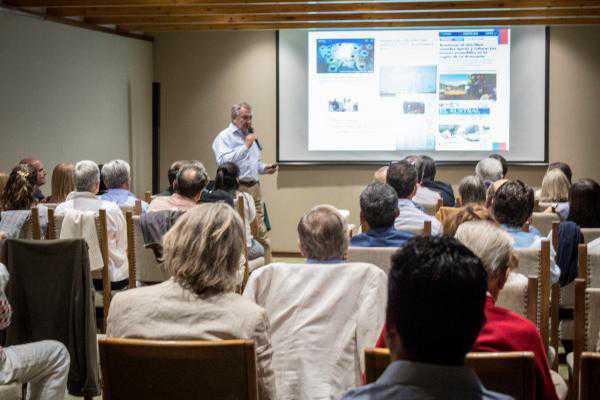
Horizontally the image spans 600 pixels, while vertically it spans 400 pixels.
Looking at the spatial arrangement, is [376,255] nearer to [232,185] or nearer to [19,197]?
[19,197]

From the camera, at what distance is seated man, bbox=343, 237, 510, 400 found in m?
1.34

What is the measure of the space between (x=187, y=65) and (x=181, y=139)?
36.0 inches

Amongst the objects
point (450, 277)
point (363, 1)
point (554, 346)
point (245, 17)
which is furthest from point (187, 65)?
point (450, 277)

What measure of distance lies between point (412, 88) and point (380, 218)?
5746 millimetres

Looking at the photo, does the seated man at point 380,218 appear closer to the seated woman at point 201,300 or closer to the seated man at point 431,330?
the seated woman at point 201,300

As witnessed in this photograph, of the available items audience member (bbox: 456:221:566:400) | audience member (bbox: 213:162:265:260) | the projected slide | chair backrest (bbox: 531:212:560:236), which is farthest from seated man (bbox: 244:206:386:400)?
the projected slide

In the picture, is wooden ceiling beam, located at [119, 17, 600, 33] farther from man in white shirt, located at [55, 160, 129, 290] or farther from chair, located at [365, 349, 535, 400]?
chair, located at [365, 349, 535, 400]

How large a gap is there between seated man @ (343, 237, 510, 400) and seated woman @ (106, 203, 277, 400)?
3.13 feet

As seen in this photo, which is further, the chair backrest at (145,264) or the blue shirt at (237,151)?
the blue shirt at (237,151)

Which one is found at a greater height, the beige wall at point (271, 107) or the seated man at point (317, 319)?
the beige wall at point (271, 107)

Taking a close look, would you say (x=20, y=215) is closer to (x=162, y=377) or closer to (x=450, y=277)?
(x=162, y=377)

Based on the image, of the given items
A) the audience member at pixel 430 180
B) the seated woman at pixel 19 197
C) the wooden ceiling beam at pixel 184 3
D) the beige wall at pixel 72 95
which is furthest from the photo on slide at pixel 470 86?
the seated woman at pixel 19 197

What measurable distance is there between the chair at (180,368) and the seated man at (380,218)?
6.71ft

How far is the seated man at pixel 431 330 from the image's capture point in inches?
52.6
